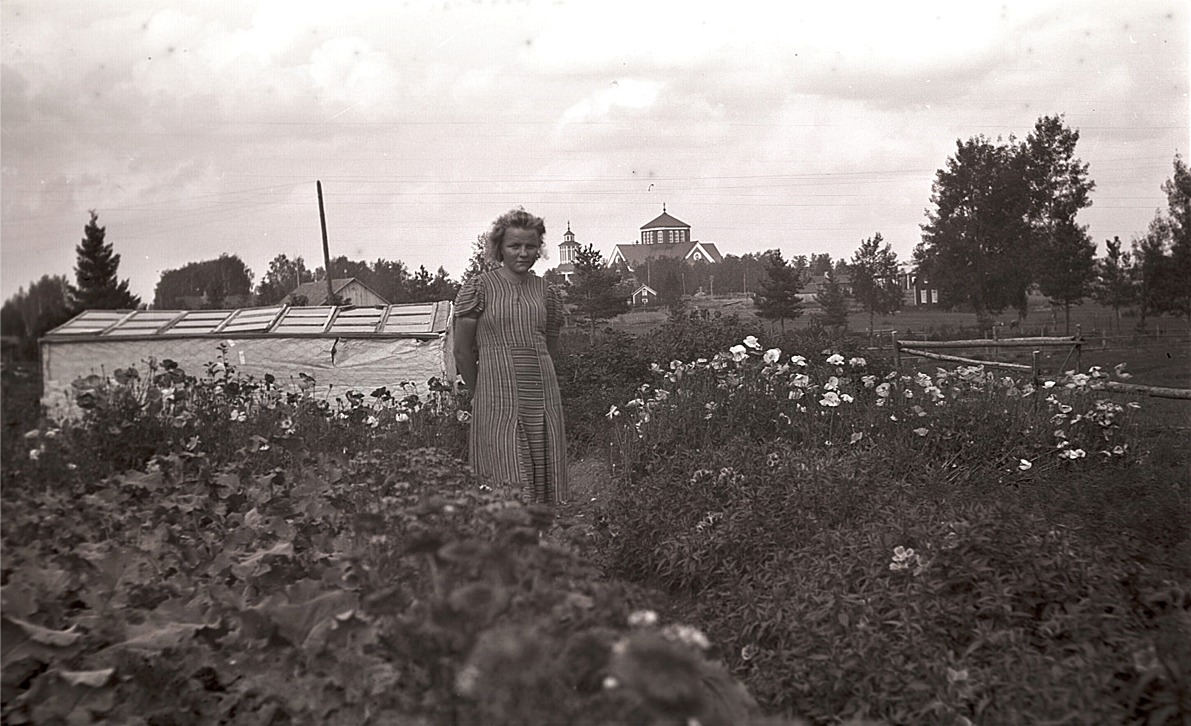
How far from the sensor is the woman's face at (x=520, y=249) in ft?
14.3

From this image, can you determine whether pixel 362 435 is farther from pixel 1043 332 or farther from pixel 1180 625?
pixel 1043 332

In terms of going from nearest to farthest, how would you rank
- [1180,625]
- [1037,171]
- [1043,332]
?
[1180,625], [1037,171], [1043,332]

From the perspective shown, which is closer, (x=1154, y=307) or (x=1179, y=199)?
(x=1179, y=199)

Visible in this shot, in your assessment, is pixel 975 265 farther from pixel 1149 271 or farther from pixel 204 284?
pixel 204 284

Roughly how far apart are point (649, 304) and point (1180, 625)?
7.10m

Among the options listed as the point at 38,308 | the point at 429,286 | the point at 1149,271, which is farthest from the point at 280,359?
the point at 1149,271

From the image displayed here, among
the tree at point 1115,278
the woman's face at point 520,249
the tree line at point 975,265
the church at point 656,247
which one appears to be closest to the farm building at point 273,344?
the tree line at point 975,265

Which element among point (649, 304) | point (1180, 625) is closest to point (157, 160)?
point (1180, 625)

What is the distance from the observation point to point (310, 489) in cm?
362

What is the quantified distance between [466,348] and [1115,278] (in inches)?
200

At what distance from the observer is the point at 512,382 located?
4488 mm

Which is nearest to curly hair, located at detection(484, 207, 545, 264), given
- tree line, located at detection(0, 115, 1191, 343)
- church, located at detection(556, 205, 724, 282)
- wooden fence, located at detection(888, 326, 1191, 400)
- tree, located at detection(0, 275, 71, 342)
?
tree line, located at detection(0, 115, 1191, 343)

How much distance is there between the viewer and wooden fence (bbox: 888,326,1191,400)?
6.55 meters

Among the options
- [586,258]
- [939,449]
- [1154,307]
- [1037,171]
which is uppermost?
[1037,171]
